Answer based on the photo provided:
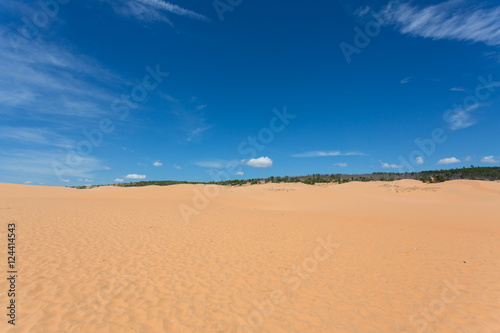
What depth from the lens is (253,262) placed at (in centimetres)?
893

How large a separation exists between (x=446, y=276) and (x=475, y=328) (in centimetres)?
296

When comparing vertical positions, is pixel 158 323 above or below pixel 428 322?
above

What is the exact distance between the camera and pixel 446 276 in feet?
25.7

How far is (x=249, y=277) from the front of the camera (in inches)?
301

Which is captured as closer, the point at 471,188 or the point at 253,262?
the point at 253,262

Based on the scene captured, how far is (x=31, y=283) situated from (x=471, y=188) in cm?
4447

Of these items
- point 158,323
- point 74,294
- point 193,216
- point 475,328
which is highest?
point 193,216

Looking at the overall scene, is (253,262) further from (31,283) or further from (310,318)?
(31,283)

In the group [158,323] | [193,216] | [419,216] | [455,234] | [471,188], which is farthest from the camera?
[471,188]

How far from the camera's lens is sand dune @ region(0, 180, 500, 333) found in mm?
5344

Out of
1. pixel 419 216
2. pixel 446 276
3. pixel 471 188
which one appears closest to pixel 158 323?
pixel 446 276

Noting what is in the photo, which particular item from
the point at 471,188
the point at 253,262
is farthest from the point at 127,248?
the point at 471,188

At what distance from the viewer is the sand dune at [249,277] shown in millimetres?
5344

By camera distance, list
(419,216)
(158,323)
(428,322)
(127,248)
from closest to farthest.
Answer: (158,323)
(428,322)
(127,248)
(419,216)
